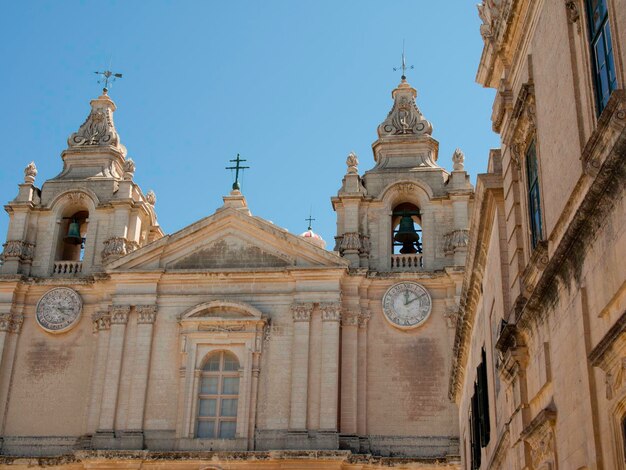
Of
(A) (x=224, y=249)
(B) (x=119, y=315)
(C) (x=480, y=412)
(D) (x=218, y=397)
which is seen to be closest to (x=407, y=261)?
(A) (x=224, y=249)

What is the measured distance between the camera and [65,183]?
34.4 metres

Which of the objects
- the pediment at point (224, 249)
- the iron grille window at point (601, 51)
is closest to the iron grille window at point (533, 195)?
the iron grille window at point (601, 51)

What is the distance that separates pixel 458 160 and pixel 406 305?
218 inches

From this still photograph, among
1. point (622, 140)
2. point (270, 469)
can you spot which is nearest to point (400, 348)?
point (270, 469)

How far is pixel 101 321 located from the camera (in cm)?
3119

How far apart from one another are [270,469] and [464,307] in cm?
1118

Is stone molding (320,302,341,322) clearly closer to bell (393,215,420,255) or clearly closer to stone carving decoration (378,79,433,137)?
bell (393,215,420,255)

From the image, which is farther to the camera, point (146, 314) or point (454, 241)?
point (454, 241)

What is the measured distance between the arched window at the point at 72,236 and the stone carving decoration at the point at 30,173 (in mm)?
1841

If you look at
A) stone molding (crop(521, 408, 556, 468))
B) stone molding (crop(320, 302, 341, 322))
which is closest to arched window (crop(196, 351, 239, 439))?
stone molding (crop(320, 302, 341, 322))

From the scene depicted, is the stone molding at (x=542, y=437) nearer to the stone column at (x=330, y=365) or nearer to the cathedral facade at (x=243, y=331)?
the cathedral facade at (x=243, y=331)

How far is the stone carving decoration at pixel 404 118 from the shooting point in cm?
3431

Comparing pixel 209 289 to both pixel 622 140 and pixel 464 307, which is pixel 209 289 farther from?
pixel 622 140

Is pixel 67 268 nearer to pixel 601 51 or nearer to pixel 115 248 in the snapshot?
pixel 115 248
